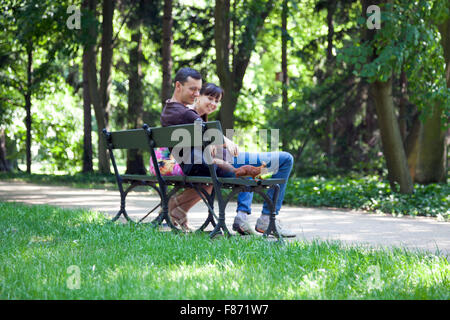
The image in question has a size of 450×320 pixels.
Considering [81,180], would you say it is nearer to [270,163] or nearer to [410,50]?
[410,50]

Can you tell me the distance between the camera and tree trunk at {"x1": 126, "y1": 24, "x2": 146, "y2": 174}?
19.2m

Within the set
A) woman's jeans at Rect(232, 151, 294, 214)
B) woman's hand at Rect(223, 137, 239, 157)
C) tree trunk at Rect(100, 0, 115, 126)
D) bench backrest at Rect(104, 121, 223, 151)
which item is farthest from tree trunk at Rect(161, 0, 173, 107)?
woman's hand at Rect(223, 137, 239, 157)

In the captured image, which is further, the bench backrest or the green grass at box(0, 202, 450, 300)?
the bench backrest

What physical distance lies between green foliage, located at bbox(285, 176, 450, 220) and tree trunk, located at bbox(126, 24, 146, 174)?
26.4 ft

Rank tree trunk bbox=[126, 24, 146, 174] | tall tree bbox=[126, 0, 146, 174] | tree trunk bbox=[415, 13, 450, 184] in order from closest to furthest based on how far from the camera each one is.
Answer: tree trunk bbox=[415, 13, 450, 184] < tall tree bbox=[126, 0, 146, 174] < tree trunk bbox=[126, 24, 146, 174]

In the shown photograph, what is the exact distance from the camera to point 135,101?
19.7 m

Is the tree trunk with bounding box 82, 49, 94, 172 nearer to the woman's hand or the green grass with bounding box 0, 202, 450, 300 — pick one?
the green grass with bounding box 0, 202, 450, 300

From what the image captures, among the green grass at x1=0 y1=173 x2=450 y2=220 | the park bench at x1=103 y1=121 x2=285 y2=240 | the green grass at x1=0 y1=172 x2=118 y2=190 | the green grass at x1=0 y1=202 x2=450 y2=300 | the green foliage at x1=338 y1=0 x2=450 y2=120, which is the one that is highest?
the green foliage at x1=338 y1=0 x2=450 y2=120

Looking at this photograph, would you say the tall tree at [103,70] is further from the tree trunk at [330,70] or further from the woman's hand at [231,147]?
the woman's hand at [231,147]

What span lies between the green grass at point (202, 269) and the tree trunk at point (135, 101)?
534 inches

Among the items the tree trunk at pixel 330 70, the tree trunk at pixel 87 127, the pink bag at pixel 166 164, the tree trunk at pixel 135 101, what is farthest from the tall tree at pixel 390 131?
the tree trunk at pixel 87 127
